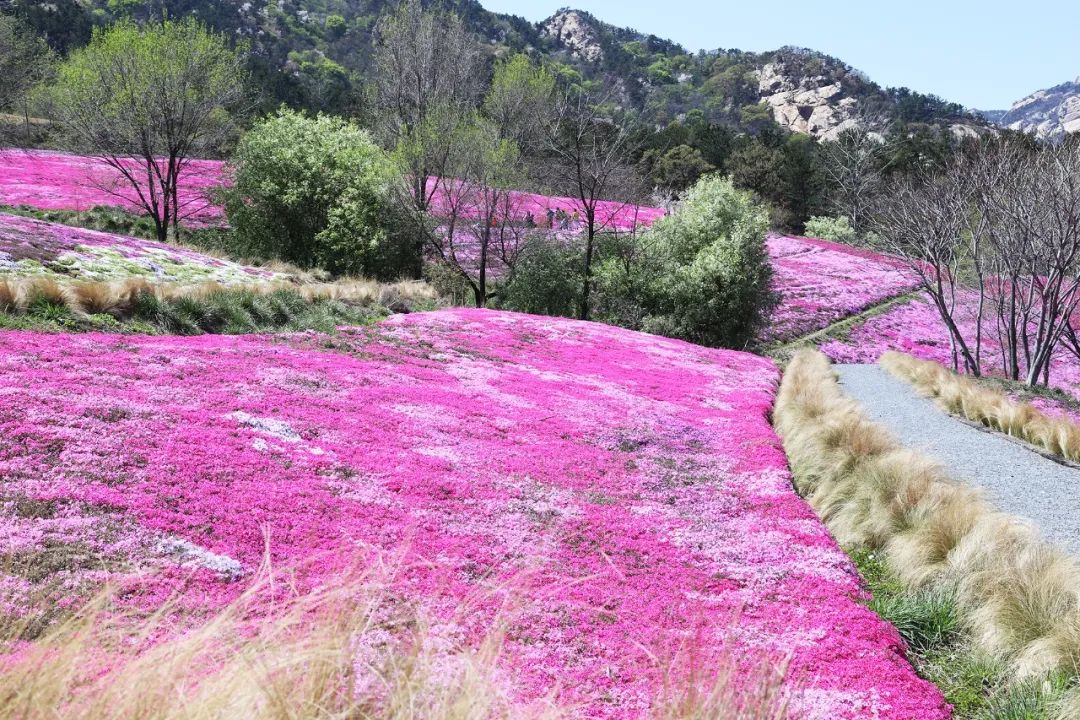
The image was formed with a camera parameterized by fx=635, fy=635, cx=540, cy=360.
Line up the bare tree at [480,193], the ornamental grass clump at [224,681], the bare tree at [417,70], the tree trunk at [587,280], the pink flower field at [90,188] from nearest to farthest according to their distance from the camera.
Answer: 1. the ornamental grass clump at [224,681]
2. the bare tree at [480,193]
3. the pink flower field at [90,188]
4. the tree trunk at [587,280]
5. the bare tree at [417,70]

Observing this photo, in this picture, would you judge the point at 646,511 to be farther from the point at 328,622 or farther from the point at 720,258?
the point at 720,258

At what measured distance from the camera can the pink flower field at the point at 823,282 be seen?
37.0m

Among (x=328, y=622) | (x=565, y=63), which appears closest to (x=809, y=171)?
(x=328, y=622)

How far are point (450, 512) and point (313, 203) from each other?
29.1 metres

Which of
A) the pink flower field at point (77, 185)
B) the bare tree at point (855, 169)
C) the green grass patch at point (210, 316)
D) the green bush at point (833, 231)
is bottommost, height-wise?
the green grass patch at point (210, 316)

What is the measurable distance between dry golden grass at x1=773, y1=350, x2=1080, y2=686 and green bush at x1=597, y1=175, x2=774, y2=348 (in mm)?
19773

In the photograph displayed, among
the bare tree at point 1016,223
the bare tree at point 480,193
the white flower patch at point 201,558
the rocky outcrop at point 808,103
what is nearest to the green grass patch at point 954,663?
the white flower patch at point 201,558

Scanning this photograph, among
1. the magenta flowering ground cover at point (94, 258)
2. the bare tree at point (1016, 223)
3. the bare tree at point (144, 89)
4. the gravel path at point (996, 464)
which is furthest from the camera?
the bare tree at point (144, 89)

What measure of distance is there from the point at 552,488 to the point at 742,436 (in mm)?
5207

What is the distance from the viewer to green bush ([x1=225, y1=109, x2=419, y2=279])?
30891mm

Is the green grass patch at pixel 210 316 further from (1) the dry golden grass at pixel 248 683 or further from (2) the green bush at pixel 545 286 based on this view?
(2) the green bush at pixel 545 286

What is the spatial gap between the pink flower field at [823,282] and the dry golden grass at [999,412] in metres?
16.1

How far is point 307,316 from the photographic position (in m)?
15.6

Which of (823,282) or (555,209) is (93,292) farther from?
(823,282)
